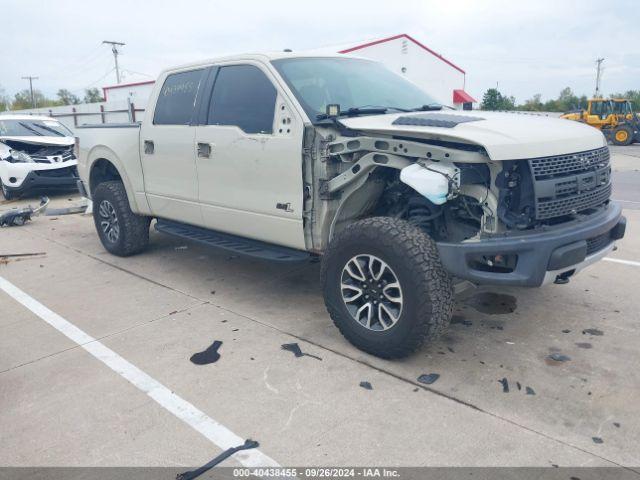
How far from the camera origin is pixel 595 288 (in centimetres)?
475

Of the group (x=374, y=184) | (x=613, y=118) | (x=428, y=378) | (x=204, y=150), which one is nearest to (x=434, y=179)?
(x=374, y=184)

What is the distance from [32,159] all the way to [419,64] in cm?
2658

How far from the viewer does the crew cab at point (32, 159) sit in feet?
33.9

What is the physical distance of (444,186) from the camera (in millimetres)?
3070

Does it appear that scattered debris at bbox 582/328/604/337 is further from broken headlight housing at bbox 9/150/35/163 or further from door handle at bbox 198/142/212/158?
→ broken headlight housing at bbox 9/150/35/163

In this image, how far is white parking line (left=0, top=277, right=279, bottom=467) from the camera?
2650mm

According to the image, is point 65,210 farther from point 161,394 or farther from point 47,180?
point 161,394

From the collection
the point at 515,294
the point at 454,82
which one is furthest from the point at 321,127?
the point at 454,82

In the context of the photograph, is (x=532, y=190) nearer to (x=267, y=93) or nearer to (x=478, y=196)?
(x=478, y=196)

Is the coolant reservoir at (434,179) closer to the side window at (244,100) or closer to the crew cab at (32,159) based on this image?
the side window at (244,100)

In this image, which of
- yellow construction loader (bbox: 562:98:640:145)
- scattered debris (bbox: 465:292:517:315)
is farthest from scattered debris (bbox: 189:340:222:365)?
yellow construction loader (bbox: 562:98:640:145)

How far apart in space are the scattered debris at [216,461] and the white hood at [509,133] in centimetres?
199

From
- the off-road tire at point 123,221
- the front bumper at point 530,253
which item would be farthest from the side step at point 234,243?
the front bumper at point 530,253

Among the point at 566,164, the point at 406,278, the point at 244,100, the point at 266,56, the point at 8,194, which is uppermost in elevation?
the point at 266,56
